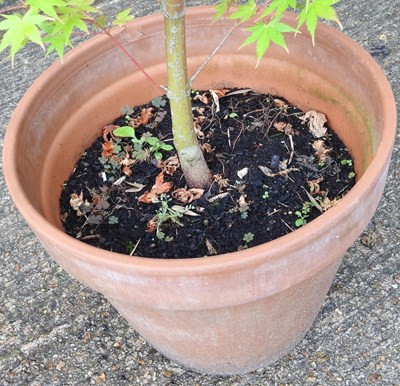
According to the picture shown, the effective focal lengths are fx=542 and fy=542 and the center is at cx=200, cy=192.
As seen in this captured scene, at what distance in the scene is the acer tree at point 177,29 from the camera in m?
0.78

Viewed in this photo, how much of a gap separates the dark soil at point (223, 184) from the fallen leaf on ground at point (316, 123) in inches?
0.4

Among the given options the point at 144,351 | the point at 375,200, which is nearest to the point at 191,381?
the point at 144,351

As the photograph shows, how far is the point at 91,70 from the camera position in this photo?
4.06ft

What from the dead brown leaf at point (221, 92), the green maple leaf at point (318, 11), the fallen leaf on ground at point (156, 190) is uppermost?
the green maple leaf at point (318, 11)

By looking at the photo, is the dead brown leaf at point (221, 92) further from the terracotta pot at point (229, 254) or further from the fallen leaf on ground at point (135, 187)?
the fallen leaf on ground at point (135, 187)

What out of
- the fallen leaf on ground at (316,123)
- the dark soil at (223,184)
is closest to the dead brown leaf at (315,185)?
the dark soil at (223,184)

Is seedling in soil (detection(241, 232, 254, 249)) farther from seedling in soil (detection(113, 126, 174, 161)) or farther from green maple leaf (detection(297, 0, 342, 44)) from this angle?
green maple leaf (detection(297, 0, 342, 44))

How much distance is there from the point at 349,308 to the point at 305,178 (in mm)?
433

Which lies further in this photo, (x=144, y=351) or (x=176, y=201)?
(x=144, y=351)

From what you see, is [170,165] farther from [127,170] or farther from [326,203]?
[326,203]

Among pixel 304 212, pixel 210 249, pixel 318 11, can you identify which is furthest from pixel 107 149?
pixel 318 11

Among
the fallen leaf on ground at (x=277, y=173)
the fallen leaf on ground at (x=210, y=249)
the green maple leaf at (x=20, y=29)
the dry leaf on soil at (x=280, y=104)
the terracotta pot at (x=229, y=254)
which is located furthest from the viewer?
the dry leaf on soil at (x=280, y=104)

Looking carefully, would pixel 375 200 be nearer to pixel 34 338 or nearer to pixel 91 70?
pixel 91 70

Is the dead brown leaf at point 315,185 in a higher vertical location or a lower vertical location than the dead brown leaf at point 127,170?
higher
